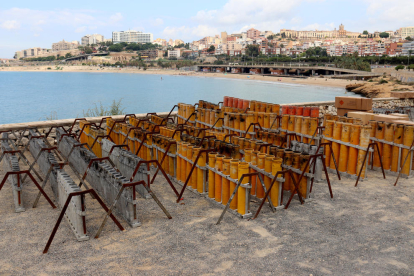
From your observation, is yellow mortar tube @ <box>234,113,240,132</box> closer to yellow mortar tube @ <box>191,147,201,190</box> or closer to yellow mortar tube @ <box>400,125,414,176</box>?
yellow mortar tube @ <box>191,147,201,190</box>

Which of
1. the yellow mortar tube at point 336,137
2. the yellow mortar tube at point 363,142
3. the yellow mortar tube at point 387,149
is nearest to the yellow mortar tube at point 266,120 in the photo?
the yellow mortar tube at point 336,137

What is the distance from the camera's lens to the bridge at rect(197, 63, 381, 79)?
368 ft

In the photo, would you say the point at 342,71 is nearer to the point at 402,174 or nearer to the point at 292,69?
the point at 292,69

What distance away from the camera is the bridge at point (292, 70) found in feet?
368

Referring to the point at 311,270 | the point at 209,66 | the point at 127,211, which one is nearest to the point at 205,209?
the point at 127,211

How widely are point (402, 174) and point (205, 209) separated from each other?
6233mm

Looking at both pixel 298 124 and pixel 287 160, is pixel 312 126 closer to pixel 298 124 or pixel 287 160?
pixel 298 124

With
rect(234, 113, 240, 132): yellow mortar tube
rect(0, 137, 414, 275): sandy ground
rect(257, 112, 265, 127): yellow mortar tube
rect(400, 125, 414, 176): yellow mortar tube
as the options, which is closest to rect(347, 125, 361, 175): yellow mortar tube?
rect(400, 125, 414, 176): yellow mortar tube

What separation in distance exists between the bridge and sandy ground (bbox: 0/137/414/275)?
10432 centimetres

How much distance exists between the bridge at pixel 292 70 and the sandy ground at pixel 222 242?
10432cm

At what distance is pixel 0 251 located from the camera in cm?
639

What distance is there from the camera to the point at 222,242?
6660mm

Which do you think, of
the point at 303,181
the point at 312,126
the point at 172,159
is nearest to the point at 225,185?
the point at 303,181

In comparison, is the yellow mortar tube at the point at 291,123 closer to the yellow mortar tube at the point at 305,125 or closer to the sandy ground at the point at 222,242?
the yellow mortar tube at the point at 305,125
